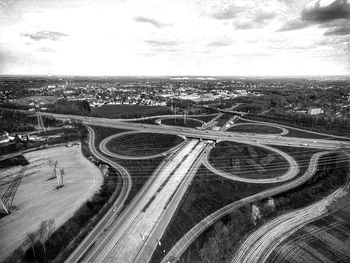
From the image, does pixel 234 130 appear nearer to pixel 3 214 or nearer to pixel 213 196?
pixel 213 196

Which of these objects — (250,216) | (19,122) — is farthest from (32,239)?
(19,122)

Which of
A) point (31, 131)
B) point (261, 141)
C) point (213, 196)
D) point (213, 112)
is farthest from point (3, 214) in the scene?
point (213, 112)

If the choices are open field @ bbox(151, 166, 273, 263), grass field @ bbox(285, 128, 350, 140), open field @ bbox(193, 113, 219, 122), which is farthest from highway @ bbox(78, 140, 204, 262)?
open field @ bbox(193, 113, 219, 122)

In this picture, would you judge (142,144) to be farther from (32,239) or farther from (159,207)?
(32,239)

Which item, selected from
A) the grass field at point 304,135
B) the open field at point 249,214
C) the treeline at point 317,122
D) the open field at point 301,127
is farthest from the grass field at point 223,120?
the open field at point 249,214

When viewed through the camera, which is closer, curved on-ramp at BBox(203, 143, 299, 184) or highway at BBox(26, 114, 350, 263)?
highway at BBox(26, 114, 350, 263)

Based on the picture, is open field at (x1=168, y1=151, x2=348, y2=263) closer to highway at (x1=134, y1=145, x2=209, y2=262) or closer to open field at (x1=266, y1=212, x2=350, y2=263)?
highway at (x1=134, y1=145, x2=209, y2=262)
